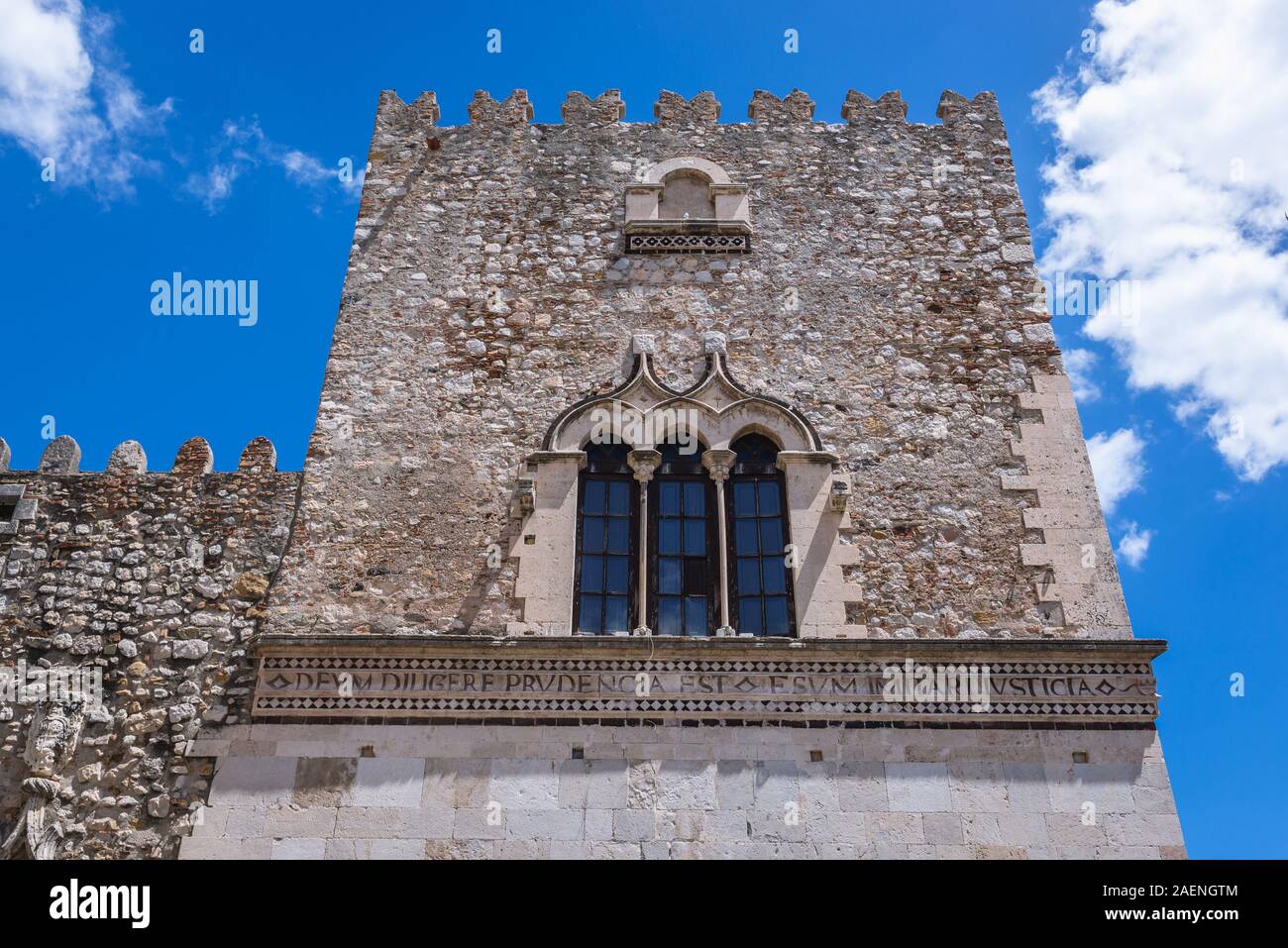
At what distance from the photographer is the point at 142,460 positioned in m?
9.16

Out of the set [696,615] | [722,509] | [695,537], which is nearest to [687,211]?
[722,509]

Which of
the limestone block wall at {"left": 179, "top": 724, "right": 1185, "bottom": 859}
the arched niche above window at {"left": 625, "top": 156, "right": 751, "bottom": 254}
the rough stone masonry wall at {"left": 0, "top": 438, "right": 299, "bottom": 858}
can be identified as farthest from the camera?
the arched niche above window at {"left": 625, "top": 156, "right": 751, "bottom": 254}

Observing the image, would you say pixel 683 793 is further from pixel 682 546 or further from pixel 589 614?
pixel 682 546

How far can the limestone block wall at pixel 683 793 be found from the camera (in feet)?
23.6

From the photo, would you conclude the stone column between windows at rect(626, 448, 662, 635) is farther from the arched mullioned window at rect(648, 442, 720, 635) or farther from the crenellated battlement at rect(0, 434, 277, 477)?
the crenellated battlement at rect(0, 434, 277, 477)

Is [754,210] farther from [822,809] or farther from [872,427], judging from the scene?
[822,809]

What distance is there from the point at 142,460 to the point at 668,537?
4.12 m

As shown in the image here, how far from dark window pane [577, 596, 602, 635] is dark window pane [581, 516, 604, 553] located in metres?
0.39

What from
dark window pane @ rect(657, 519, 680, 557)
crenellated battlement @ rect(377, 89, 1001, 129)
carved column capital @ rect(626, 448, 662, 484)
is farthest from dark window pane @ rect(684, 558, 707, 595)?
crenellated battlement @ rect(377, 89, 1001, 129)

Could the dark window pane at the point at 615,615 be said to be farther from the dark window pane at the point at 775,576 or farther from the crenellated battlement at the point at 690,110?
the crenellated battlement at the point at 690,110

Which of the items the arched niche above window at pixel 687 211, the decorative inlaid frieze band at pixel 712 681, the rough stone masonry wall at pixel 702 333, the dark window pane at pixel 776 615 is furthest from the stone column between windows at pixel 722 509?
the arched niche above window at pixel 687 211

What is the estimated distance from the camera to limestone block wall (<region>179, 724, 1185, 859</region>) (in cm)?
719
